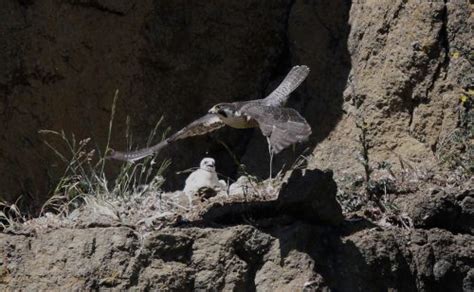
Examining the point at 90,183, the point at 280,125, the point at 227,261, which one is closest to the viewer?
the point at 227,261

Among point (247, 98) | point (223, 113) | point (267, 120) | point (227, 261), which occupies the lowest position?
point (227, 261)

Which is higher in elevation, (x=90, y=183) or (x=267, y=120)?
(x=267, y=120)

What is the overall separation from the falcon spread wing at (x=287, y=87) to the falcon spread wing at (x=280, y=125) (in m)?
0.60

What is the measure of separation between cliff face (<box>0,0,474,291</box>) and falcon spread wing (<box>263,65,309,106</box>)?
477 mm

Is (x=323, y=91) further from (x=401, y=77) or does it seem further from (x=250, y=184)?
(x=250, y=184)

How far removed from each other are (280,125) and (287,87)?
4.55ft

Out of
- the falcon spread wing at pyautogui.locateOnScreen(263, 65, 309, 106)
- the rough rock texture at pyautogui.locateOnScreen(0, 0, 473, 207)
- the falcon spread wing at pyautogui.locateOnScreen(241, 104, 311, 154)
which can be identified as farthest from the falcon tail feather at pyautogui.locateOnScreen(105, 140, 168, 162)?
the rough rock texture at pyautogui.locateOnScreen(0, 0, 473, 207)

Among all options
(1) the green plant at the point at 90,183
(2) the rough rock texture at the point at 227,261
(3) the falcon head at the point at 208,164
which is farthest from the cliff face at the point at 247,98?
(3) the falcon head at the point at 208,164

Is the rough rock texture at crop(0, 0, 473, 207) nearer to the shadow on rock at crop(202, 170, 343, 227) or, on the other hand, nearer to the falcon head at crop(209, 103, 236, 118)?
the falcon head at crop(209, 103, 236, 118)

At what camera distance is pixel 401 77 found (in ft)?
32.1

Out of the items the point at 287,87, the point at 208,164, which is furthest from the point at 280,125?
the point at 208,164

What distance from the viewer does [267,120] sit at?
8.34 meters

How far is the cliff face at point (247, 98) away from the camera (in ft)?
25.9

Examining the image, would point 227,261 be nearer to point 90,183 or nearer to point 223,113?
point 223,113
